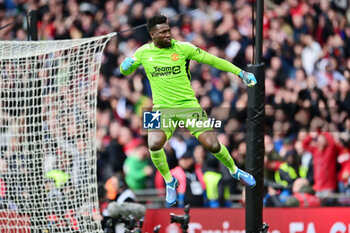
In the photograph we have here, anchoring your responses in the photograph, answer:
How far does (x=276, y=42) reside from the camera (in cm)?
1220

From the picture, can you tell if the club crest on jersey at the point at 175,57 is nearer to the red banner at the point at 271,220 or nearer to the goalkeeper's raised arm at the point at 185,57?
the goalkeeper's raised arm at the point at 185,57

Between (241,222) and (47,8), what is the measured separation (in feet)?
21.4

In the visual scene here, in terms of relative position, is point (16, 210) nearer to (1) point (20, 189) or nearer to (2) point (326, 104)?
(1) point (20, 189)

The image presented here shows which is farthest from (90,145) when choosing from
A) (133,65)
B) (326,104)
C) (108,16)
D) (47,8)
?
(47,8)

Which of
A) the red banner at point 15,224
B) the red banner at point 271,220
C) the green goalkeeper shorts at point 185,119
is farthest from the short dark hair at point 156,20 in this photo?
the red banner at point 15,224

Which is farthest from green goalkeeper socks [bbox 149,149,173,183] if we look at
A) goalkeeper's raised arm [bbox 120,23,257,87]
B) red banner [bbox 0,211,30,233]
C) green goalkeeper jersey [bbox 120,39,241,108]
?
red banner [bbox 0,211,30,233]

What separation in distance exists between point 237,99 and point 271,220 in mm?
2292

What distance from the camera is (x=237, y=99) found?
11555mm

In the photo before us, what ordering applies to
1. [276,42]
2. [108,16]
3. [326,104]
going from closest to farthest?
[326,104], [276,42], [108,16]

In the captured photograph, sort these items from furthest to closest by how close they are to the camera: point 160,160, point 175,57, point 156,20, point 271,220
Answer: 1. point 271,220
2. point 160,160
3. point 175,57
4. point 156,20

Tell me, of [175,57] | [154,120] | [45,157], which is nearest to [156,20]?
[175,57]

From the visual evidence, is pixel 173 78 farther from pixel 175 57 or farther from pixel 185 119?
pixel 185 119

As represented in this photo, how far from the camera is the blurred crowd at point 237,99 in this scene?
1046cm

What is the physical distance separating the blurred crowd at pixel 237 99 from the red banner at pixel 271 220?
32 centimetres
